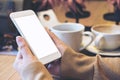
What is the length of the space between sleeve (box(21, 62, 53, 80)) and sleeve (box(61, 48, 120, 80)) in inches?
4.1

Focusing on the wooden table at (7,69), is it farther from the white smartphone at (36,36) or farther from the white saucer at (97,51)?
the white saucer at (97,51)

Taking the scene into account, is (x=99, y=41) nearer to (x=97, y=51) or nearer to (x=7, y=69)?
(x=97, y=51)

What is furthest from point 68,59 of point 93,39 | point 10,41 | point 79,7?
point 79,7

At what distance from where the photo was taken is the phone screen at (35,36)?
0.54 meters

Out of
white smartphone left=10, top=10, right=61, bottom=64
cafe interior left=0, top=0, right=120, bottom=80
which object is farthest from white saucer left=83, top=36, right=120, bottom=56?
white smartphone left=10, top=10, right=61, bottom=64

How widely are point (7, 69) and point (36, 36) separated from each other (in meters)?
0.15

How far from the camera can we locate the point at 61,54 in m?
0.57

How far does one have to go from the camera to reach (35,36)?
0.57 metres

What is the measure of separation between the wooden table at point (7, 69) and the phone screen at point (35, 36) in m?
0.11

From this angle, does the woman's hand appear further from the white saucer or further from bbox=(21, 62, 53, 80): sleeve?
the white saucer

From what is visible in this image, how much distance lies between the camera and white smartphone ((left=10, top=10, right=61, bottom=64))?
0.54 m

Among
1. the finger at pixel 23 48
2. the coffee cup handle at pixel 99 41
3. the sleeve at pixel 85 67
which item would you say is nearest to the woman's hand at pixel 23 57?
the finger at pixel 23 48

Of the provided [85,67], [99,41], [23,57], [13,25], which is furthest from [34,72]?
[13,25]

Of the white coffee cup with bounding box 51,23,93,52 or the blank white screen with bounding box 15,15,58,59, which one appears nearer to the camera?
the blank white screen with bounding box 15,15,58,59
